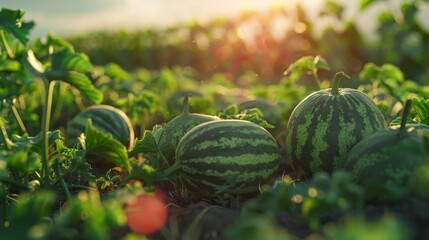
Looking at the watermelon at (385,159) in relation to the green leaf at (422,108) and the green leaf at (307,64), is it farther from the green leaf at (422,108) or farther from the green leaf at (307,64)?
the green leaf at (307,64)

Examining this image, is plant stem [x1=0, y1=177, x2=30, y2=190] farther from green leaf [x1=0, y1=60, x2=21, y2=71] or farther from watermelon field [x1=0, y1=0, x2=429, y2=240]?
green leaf [x1=0, y1=60, x2=21, y2=71]

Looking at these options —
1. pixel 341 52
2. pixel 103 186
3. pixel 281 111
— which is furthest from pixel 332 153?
pixel 341 52

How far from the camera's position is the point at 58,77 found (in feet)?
8.48

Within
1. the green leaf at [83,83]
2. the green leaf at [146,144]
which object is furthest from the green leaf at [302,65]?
the green leaf at [83,83]

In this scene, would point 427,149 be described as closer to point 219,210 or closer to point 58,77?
point 219,210

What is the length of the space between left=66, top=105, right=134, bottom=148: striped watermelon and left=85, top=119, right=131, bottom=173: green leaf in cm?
162

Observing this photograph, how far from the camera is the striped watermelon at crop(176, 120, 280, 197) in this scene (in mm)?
3059

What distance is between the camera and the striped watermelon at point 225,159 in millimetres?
3059

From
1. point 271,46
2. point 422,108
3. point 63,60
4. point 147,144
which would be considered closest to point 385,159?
point 422,108

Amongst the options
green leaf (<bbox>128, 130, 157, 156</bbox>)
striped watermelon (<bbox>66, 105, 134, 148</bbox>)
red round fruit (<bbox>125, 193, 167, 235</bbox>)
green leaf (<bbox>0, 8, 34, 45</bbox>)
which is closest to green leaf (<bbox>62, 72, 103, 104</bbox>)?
green leaf (<bbox>128, 130, 157, 156</bbox>)

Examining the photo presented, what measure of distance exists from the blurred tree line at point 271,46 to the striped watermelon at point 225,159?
589cm

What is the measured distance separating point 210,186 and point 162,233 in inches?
21.3

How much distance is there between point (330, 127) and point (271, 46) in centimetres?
938

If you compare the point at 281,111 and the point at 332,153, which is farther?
the point at 281,111
